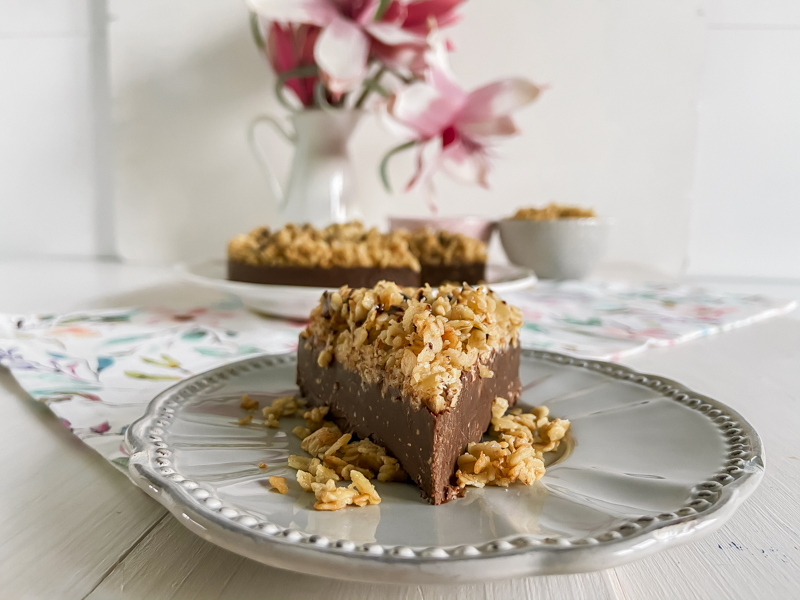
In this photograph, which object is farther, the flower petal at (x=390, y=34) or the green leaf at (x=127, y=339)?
the flower petal at (x=390, y=34)

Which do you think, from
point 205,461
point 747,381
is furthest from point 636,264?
point 205,461

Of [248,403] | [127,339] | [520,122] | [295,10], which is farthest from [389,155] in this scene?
[248,403]

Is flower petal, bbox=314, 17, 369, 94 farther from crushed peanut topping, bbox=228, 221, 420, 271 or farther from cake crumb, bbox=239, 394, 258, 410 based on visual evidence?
cake crumb, bbox=239, 394, 258, 410

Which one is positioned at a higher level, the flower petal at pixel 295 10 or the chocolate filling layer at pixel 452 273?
the flower petal at pixel 295 10

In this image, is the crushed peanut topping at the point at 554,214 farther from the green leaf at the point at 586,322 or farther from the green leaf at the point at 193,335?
the green leaf at the point at 193,335

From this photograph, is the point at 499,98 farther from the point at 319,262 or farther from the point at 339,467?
the point at 339,467

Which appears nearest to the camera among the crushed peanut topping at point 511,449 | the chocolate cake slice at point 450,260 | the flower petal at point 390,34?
the crushed peanut topping at point 511,449

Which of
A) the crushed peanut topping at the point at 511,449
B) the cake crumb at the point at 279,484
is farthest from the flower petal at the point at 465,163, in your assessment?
the cake crumb at the point at 279,484
